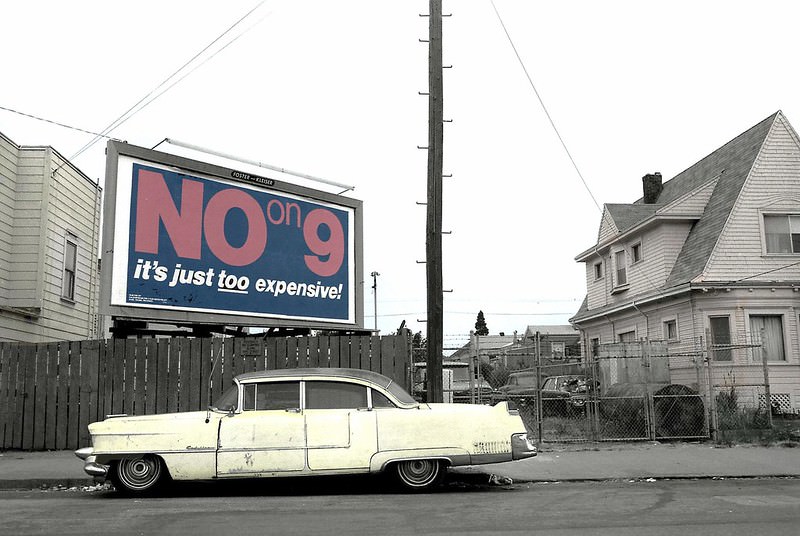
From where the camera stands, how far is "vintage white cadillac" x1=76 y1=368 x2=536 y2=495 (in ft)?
29.0

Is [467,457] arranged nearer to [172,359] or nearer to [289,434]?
[289,434]

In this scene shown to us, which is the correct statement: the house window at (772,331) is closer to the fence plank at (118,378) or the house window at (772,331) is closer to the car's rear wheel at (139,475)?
the fence plank at (118,378)

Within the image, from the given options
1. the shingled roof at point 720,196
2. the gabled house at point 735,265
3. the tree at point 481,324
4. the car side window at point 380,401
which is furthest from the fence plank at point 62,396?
the tree at point 481,324

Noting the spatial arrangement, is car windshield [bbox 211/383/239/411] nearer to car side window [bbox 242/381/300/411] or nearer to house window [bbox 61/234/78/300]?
car side window [bbox 242/381/300/411]

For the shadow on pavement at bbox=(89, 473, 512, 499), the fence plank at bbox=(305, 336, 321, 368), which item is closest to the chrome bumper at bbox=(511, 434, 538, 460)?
the shadow on pavement at bbox=(89, 473, 512, 499)

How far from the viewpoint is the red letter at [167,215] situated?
1274 centimetres

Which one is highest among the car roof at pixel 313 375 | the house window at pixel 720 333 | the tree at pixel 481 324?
the tree at pixel 481 324

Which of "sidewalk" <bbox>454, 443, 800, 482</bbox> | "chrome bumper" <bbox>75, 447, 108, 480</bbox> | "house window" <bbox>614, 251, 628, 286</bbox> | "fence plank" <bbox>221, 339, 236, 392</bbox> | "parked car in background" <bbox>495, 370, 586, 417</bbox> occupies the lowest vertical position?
"sidewalk" <bbox>454, 443, 800, 482</bbox>

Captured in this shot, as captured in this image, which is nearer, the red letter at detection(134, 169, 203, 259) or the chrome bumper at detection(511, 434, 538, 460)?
the chrome bumper at detection(511, 434, 538, 460)

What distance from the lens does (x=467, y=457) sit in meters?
9.09

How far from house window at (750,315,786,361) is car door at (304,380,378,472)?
1536cm

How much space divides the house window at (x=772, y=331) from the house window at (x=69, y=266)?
17.9 meters

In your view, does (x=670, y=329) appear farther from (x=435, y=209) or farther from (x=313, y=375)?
(x=313, y=375)

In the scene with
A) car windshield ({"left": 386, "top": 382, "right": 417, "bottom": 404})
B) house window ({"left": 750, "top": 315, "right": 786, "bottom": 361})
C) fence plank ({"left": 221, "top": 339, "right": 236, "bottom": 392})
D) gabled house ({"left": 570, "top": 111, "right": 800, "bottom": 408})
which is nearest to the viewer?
car windshield ({"left": 386, "top": 382, "right": 417, "bottom": 404})
